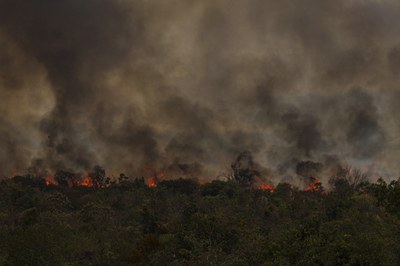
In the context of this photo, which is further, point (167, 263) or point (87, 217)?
point (87, 217)

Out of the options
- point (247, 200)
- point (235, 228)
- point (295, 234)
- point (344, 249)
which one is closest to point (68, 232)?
point (235, 228)

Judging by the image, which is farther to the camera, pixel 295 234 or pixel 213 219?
pixel 213 219

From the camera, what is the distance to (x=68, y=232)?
8025cm

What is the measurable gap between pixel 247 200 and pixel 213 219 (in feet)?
261

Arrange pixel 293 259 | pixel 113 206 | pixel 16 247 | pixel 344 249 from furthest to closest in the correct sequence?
pixel 113 206 → pixel 16 247 → pixel 293 259 → pixel 344 249

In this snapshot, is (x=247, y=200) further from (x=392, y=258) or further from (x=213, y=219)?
(x=392, y=258)

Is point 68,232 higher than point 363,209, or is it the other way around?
point 363,209

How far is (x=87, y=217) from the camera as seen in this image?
11962 centimetres

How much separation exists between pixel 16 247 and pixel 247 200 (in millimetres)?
103491

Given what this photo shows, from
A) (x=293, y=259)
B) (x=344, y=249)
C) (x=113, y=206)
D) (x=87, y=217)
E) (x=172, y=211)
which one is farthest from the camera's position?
(x=113, y=206)

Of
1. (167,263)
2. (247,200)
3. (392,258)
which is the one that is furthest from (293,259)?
(247,200)

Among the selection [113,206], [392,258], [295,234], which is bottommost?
[392,258]

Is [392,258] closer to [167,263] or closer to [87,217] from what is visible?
[167,263]

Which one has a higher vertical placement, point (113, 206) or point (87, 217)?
point (113, 206)
